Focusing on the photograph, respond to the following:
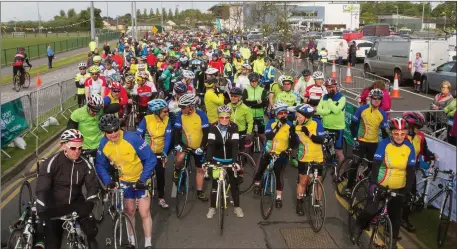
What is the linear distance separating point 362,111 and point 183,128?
125 inches

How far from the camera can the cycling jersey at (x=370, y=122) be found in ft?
27.7

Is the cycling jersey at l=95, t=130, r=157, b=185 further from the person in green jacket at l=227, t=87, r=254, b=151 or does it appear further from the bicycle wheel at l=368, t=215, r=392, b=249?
the person in green jacket at l=227, t=87, r=254, b=151

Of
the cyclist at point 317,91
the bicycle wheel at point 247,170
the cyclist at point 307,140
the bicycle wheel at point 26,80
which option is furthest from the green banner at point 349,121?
the bicycle wheel at point 26,80

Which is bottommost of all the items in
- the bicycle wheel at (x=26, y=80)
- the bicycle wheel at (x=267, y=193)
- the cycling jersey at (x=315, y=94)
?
the bicycle wheel at (x=267, y=193)

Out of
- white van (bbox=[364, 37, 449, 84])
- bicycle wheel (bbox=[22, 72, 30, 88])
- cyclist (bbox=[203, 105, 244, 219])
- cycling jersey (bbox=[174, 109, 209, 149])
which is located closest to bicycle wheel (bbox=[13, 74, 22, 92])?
bicycle wheel (bbox=[22, 72, 30, 88])

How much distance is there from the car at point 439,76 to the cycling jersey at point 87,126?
51.5 ft

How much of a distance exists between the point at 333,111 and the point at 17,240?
607 centimetres

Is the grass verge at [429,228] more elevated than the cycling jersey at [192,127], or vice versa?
the cycling jersey at [192,127]

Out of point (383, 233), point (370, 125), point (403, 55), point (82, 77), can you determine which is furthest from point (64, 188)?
point (403, 55)

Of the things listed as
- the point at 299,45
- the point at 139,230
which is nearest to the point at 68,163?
the point at 139,230

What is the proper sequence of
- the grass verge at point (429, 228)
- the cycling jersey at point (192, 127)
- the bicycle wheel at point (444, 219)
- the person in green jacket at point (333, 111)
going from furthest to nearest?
the person in green jacket at point (333, 111), the cycling jersey at point (192, 127), the grass verge at point (429, 228), the bicycle wheel at point (444, 219)

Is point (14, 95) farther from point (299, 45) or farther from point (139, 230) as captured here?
point (299, 45)

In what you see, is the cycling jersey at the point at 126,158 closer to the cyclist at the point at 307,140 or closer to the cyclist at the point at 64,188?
the cyclist at the point at 64,188

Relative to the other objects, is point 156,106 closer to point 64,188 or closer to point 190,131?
point 190,131
